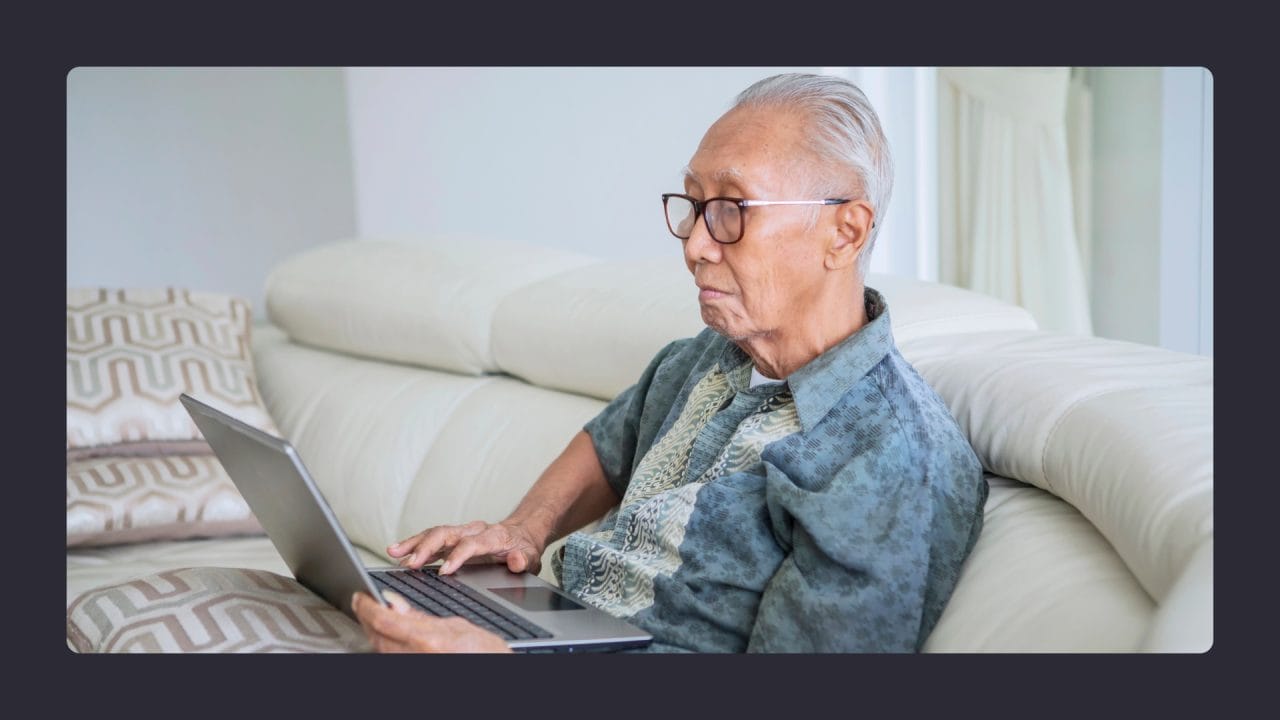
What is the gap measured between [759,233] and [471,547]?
1.68ft

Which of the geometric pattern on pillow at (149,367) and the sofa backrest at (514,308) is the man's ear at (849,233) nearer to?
the sofa backrest at (514,308)

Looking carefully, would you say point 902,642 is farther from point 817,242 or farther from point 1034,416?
point 817,242

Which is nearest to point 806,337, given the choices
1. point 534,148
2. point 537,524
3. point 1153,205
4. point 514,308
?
point 537,524

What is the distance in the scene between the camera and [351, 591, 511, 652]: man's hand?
1.12 meters

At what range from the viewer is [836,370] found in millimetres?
1336

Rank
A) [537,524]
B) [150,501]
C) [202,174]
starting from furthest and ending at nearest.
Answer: [202,174], [150,501], [537,524]

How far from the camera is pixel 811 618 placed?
3.92 feet

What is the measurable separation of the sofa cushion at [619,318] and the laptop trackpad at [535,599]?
1.74 ft

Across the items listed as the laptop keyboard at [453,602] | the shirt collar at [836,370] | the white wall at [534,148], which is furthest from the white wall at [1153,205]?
the laptop keyboard at [453,602]

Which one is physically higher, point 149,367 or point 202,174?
point 202,174

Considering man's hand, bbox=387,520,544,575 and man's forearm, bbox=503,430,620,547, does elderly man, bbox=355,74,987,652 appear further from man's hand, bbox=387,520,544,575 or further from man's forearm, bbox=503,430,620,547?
man's forearm, bbox=503,430,620,547

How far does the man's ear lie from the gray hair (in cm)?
2

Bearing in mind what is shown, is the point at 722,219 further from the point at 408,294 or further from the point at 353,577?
the point at 408,294

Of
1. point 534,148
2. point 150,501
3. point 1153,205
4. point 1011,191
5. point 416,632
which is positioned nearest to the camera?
point 416,632
